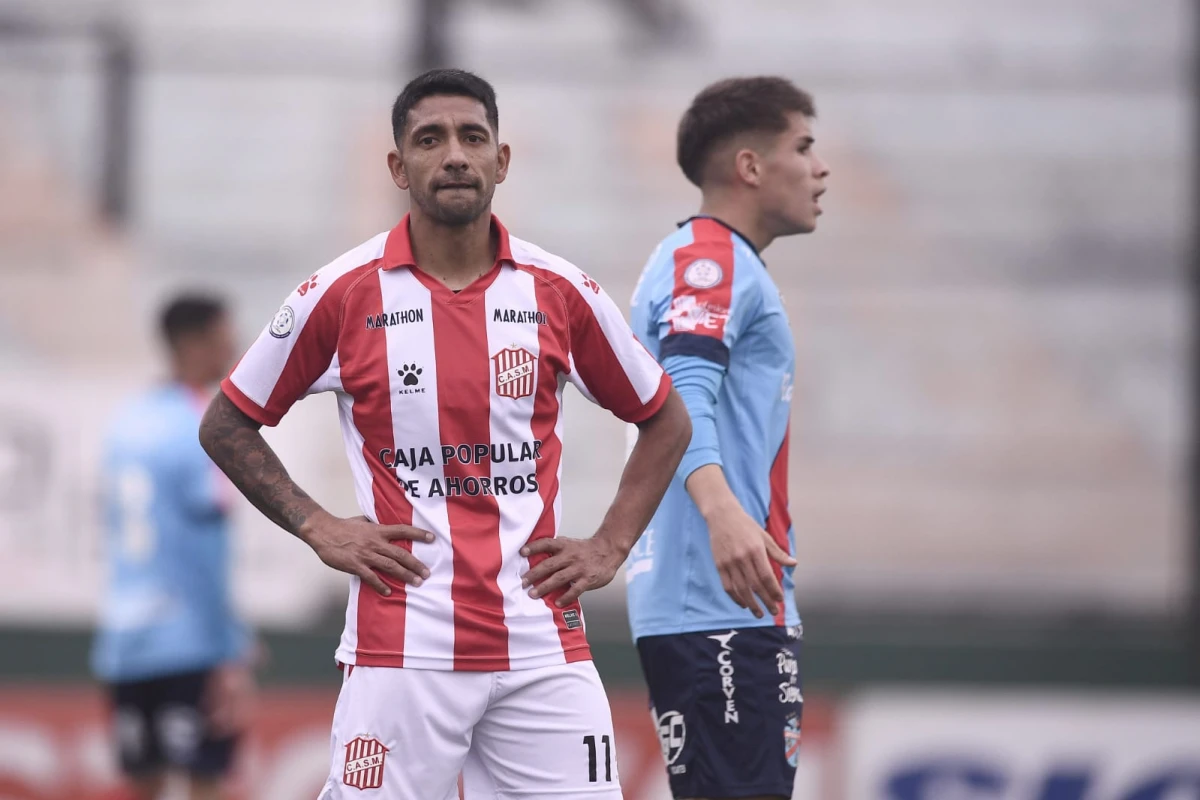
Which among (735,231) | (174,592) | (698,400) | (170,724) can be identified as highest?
(735,231)

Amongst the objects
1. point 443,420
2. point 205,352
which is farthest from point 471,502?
point 205,352

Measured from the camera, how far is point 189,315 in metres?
6.78

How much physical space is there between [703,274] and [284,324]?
1047 mm

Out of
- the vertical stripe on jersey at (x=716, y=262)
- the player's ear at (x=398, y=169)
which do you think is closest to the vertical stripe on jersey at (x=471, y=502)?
the player's ear at (x=398, y=169)

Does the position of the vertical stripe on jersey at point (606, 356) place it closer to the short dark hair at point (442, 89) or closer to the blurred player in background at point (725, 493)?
the blurred player in background at point (725, 493)

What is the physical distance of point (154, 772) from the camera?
6.79 m

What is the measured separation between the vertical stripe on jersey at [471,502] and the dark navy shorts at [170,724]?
150 inches

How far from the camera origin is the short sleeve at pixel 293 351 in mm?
3307

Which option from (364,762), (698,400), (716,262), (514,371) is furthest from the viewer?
(716,262)

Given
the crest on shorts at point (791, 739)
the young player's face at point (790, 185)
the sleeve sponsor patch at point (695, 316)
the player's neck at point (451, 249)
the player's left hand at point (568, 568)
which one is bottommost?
the crest on shorts at point (791, 739)

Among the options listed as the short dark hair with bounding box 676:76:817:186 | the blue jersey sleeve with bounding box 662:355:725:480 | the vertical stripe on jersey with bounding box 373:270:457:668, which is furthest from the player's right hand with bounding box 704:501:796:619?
the short dark hair with bounding box 676:76:817:186

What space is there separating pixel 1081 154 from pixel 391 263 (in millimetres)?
8386

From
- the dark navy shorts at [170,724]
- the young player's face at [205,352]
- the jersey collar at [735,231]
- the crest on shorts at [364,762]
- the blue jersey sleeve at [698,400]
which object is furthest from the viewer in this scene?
the young player's face at [205,352]

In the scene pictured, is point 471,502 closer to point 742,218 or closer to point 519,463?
point 519,463
